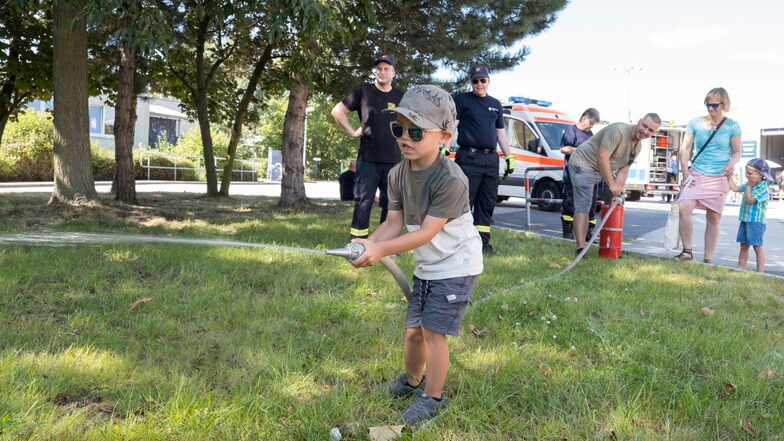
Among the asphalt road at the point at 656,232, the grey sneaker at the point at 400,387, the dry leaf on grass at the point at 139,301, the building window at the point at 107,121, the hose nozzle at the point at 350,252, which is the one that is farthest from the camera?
the building window at the point at 107,121

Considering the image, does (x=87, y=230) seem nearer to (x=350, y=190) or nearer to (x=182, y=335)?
(x=350, y=190)

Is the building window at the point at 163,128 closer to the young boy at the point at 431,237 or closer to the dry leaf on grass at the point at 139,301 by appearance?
the dry leaf on grass at the point at 139,301

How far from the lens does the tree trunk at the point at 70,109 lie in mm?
9234

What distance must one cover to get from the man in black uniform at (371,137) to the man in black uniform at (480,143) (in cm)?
79

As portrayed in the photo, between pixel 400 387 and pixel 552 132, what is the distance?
45.0 feet

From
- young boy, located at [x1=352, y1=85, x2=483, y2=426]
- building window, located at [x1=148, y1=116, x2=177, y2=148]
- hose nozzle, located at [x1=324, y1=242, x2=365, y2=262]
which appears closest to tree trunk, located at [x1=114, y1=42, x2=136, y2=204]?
young boy, located at [x1=352, y1=85, x2=483, y2=426]

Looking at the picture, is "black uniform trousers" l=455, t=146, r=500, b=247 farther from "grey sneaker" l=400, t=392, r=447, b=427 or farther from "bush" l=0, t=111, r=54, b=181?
"bush" l=0, t=111, r=54, b=181

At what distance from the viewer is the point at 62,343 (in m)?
3.26

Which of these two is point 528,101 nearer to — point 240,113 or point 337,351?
point 240,113

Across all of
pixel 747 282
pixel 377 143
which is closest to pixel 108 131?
pixel 377 143

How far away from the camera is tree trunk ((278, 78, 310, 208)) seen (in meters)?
12.1

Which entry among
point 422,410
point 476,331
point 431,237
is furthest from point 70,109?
point 422,410

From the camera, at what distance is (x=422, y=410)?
2.62m

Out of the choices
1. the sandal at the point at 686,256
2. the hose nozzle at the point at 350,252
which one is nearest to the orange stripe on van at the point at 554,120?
the sandal at the point at 686,256
